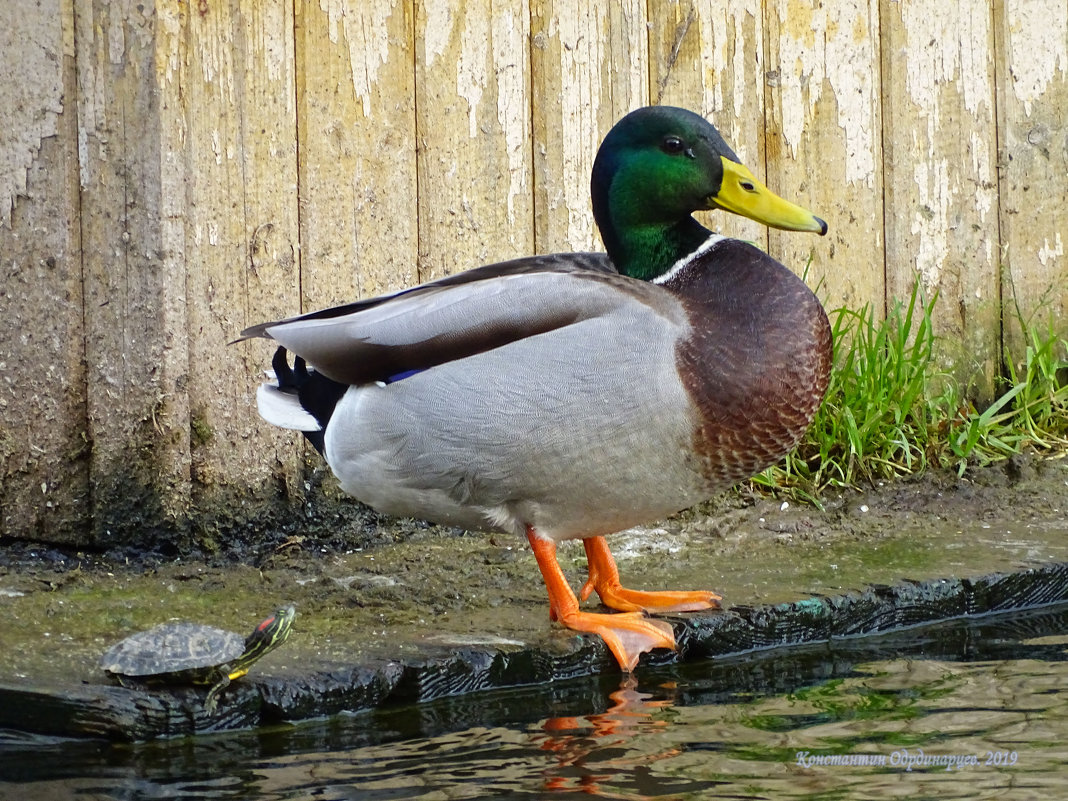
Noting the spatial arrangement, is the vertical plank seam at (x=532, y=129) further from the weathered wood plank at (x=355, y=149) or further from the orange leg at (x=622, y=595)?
the orange leg at (x=622, y=595)

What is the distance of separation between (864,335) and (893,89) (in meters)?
0.83

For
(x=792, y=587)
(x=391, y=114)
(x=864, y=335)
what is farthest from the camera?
(x=864, y=335)

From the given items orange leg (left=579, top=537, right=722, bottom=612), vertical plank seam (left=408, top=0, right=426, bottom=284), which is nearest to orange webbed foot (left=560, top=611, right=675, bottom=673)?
orange leg (left=579, top=537, right=722, bottom=612)

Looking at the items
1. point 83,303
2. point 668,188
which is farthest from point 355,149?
point 668,188

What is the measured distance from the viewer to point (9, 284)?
3840 mm

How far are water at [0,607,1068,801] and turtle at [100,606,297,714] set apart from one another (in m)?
0.12

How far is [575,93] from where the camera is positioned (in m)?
4.38

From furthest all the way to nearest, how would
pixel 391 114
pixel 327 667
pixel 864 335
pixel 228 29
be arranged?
pixel 864 335 < pixel 391 114 < pixel 228 29 < pixel 327 667

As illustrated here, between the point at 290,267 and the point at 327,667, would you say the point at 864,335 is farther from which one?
the point at 327,667

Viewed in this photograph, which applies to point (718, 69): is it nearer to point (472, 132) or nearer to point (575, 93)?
point (575, 93)

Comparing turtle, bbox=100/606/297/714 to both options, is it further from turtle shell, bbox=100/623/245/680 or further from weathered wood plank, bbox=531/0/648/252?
weathered wood plank, bbox=531/0/648/252

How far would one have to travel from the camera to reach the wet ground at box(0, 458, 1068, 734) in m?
3.14

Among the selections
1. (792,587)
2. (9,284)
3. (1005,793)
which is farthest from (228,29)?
(1005,793)

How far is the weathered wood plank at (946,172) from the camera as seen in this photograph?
4914 millimetres
